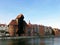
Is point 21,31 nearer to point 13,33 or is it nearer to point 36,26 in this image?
point 13,33

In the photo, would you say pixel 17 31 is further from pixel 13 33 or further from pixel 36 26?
pixel 36 26

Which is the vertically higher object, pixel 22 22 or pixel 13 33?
pixel 22 22

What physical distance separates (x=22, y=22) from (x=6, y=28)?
17080mm

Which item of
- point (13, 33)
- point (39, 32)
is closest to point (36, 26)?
point (39, 32)

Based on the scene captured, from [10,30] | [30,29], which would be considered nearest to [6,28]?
[10,30]

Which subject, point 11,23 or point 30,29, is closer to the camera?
point 11,23

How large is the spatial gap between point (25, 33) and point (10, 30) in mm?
17788

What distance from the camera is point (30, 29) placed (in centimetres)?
18900

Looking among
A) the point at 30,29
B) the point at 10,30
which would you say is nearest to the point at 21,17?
the point at 10,30

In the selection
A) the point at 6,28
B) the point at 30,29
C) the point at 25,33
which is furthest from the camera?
the point at 30,29

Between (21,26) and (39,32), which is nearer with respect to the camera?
(21,26)

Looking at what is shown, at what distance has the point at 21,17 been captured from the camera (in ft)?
536

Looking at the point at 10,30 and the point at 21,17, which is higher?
the point at 21,17

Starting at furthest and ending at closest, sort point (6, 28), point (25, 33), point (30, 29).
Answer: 1. point (30, 29)
2. point (25, 33)
3. point (6, 28)
